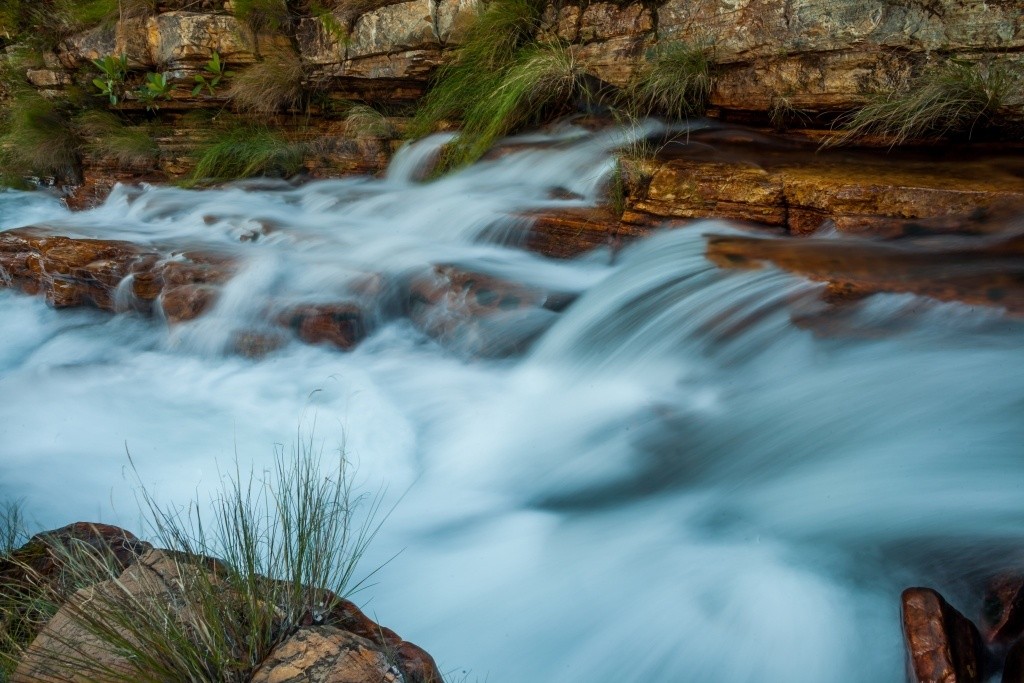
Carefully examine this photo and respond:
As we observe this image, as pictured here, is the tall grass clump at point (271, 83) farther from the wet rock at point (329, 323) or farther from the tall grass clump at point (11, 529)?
the tall grass clump at point (11, 529)

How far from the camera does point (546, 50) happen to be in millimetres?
6234

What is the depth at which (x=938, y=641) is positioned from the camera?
6.39 feet

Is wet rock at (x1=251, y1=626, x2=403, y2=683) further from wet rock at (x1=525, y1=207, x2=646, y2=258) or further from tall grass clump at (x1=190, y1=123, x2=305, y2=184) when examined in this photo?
tall grass clump at (x1=190, y1=123, x2=305, y2=184)

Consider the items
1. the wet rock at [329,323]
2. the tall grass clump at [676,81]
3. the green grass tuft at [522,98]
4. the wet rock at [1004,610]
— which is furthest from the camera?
the green grass tuft at [522,98]

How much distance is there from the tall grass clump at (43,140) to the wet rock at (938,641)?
9211 millimetres

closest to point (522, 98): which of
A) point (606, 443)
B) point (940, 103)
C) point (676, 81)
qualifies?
point (676, 81)

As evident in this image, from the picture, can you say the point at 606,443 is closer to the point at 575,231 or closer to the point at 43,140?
the point at 575,231

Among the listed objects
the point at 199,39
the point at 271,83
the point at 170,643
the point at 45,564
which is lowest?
the point at 45,564

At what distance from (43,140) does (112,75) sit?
1256 millimetres

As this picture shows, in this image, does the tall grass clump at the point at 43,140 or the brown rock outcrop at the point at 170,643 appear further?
the tall grass clump at the point at 43,140

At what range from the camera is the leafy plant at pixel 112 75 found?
7.93 meters

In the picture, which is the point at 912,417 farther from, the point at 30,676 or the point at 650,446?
the point at 30,676

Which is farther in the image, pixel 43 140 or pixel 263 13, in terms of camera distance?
pixel 43 140

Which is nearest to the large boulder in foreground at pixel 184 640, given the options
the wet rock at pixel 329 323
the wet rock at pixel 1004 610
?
the wet rock at pixel 1004 610
